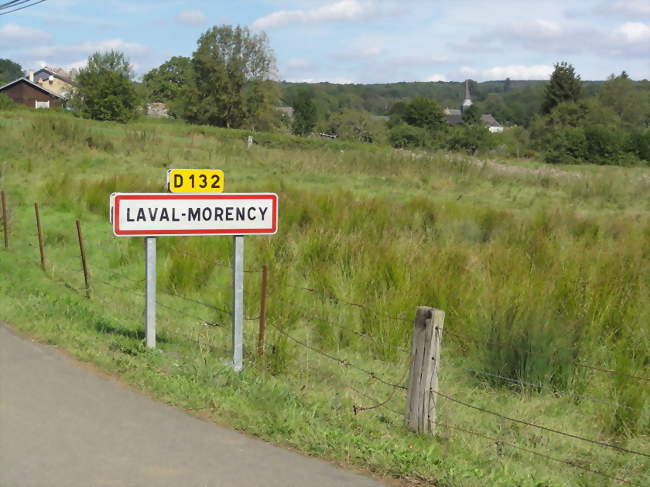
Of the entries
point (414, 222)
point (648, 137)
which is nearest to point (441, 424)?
point (414, 222)

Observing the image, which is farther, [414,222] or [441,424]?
[414,222]

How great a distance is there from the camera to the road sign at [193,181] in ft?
22.7

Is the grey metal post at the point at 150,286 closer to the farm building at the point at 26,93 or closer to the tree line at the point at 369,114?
the tree line at the point at 369,114

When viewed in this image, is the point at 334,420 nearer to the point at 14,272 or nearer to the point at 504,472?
the point at 504,472

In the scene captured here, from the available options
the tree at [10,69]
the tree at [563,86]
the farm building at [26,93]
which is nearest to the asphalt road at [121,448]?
the tree at [563,86]

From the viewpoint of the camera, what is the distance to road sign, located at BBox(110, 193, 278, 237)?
21.9 feet

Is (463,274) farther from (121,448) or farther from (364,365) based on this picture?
(121,448)

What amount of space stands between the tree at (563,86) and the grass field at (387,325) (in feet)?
182

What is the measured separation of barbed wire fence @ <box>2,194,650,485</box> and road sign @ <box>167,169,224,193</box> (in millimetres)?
1392

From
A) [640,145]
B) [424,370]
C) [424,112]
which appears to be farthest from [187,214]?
[424,112]

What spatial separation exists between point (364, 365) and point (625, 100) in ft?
278

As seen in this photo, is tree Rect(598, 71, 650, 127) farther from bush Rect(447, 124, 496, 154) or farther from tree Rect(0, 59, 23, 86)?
tree Rect(0, 59, 23, 86)

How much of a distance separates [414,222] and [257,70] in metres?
72.7

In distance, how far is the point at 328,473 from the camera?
4.59 metres
